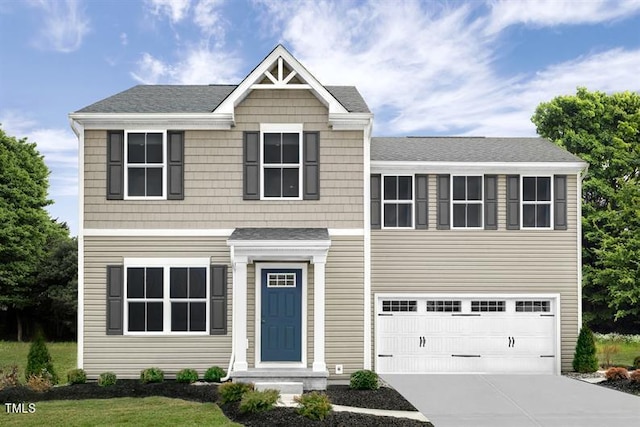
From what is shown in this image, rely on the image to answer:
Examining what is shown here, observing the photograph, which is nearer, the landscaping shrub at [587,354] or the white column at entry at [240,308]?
the white column at entry at [240,308]

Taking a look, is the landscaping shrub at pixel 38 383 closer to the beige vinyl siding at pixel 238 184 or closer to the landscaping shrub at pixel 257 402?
the beige vinyl siding at pixel 238 184

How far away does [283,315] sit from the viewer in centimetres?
1447

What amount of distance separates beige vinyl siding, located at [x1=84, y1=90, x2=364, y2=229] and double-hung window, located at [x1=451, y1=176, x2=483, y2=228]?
334cm

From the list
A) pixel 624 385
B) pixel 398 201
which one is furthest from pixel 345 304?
pixel 624 385

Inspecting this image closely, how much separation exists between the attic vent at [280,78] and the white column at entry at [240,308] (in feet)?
13.9

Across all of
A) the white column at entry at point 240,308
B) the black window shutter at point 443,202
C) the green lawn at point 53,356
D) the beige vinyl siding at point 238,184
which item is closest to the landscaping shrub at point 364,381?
the white column at entry at point 240,308

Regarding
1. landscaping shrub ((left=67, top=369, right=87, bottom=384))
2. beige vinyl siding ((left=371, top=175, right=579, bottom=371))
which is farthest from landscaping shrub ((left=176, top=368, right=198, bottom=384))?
beige vinyl siding ((left=371, top=175, right=579, bottom=371))

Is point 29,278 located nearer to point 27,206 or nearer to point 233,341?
point 27,206

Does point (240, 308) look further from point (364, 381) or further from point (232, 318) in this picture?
point (364, 381)

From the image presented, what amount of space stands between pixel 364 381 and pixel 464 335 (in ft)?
13.4

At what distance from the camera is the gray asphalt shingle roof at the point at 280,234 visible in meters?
13.8

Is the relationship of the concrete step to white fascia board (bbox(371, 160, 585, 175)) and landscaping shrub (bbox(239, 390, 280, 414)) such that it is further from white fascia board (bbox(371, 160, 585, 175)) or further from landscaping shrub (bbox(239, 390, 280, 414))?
white fascia board (bbox(371, 160, 585, 175))

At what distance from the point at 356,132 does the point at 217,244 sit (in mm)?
4386

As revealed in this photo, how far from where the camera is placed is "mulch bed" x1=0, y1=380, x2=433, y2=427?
10.6 meters
